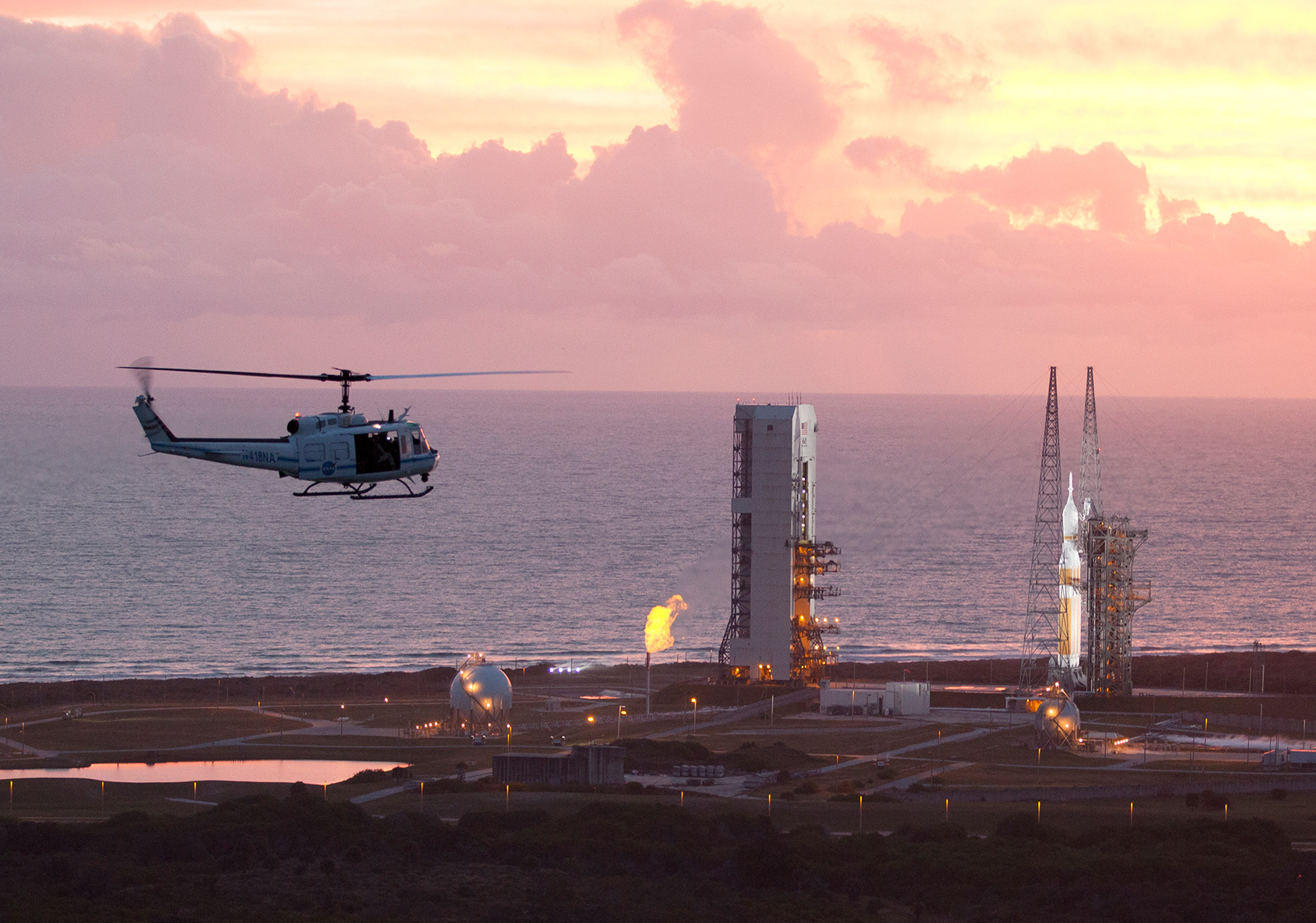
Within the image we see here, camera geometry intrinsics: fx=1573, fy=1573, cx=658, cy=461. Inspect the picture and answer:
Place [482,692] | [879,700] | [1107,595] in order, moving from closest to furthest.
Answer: [482,692]
[879,700]
[1107,595]

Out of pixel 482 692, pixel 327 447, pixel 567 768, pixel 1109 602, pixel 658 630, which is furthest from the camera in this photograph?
pixel 658 630

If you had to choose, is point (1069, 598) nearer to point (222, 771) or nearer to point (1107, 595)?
point (1107, 595)

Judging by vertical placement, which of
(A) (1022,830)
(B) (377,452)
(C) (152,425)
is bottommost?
(A) (1022,830)

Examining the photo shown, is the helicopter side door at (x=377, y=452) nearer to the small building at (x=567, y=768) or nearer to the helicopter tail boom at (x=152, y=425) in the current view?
the helicopter tail boom at (x=152, y=425)

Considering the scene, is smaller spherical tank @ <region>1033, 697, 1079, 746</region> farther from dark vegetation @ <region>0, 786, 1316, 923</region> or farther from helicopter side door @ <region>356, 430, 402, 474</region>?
helicopter side door @ <region>356, 430, 402, 474</region>

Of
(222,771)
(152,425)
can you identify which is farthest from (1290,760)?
(152,425)

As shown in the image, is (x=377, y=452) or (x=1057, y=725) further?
(x=1057, y=725)

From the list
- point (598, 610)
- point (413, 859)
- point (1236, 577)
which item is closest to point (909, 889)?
point (413, 859)
